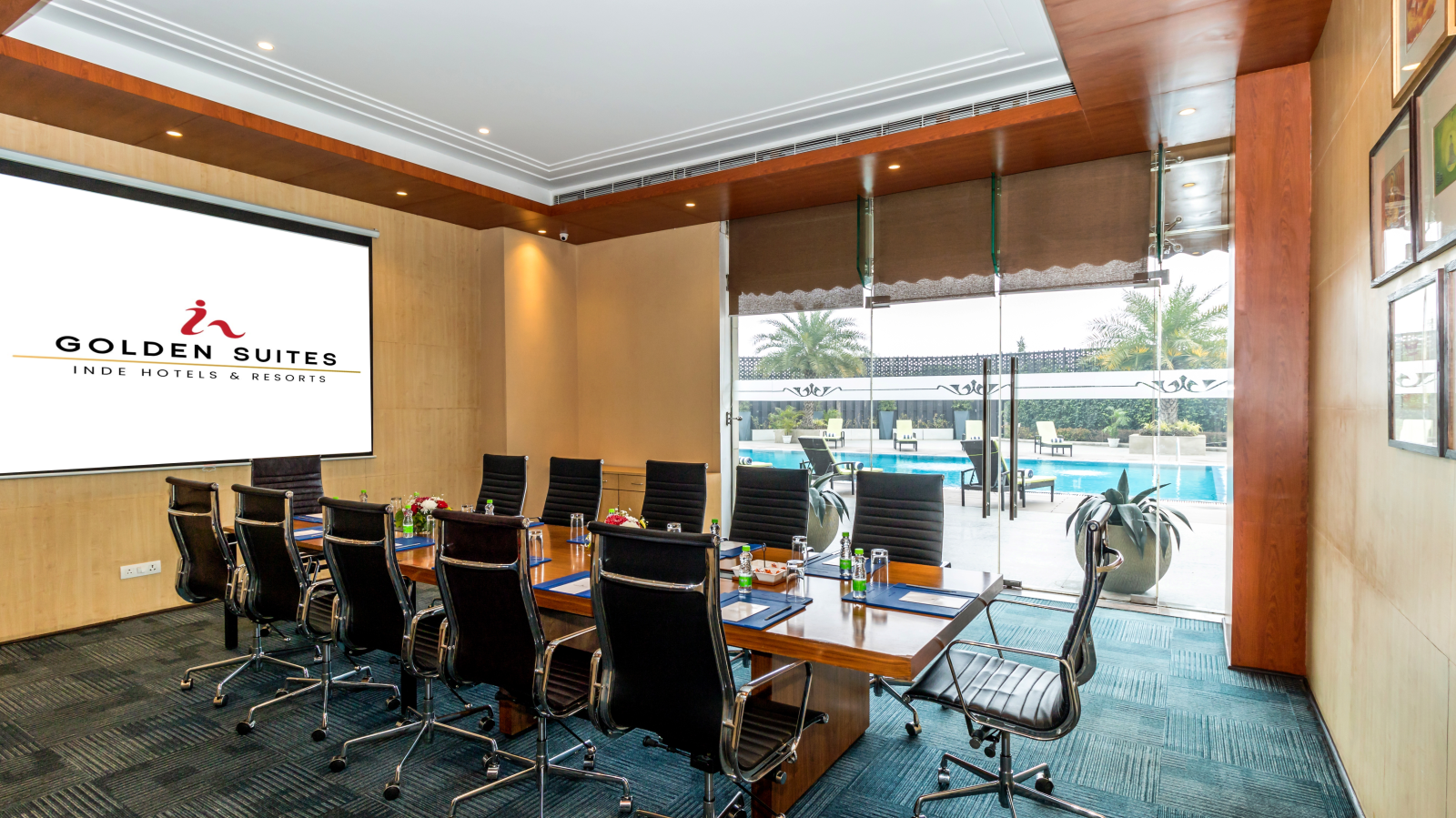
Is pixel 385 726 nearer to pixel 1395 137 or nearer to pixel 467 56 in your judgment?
pixel 467 56

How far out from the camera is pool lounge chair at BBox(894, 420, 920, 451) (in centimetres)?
658

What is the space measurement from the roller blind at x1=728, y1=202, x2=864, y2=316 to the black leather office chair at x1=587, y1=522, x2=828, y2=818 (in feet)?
15.8

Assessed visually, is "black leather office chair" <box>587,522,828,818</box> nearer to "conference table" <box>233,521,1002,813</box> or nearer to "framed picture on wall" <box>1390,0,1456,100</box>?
"conference table" <box>233,521,1002,813</box>

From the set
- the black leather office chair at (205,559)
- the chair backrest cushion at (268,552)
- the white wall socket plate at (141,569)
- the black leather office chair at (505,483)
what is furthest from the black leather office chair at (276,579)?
the white wall socket plate at (141,569)

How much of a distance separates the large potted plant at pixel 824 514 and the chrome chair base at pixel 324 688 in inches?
152

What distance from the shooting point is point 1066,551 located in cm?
595

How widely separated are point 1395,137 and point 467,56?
181 inches

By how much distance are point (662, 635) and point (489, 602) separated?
77 centimetres

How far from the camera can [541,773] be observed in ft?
9.47

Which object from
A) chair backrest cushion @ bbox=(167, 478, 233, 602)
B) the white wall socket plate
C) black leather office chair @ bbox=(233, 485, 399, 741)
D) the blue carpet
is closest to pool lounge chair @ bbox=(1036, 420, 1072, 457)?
the blue carpet

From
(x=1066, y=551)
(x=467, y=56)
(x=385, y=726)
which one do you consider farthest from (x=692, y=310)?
(x=385, y=726)

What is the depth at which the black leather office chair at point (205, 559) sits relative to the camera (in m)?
3.82

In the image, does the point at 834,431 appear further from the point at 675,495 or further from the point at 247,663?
the point at 247,663

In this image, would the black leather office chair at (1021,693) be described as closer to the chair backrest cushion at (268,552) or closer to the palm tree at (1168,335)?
the chair backrest cushion at (268,552)
